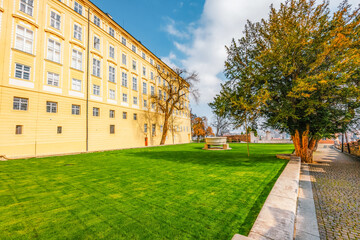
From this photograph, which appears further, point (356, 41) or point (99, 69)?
point (99, 69)

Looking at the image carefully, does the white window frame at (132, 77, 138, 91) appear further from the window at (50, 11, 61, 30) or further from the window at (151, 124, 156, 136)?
the window at (50, 11, 61, 30)

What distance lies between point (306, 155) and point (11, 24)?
25.8m

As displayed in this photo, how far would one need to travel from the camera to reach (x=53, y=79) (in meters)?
16.4

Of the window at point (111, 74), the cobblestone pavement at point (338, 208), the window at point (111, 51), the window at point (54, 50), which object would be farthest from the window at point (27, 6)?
the cobblestone pavement at point (338, 208)

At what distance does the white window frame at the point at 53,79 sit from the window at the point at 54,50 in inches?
61.4

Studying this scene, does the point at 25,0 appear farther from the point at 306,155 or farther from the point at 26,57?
the point at 306,155

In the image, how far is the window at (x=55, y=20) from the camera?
16.7 meters

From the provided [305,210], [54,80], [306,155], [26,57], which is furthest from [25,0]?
[306,155]

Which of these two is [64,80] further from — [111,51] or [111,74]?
[111,51]

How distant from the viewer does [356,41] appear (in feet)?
28.5

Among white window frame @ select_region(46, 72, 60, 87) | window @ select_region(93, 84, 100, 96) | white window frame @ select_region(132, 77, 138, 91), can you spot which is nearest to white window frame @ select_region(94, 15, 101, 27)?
window @ select_region(93, 84, 100, 96)

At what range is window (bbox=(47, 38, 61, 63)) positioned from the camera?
16.3 m

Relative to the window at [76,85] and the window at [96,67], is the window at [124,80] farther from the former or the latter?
the window at [76,85]

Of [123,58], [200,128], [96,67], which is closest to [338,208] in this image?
[96,67]
